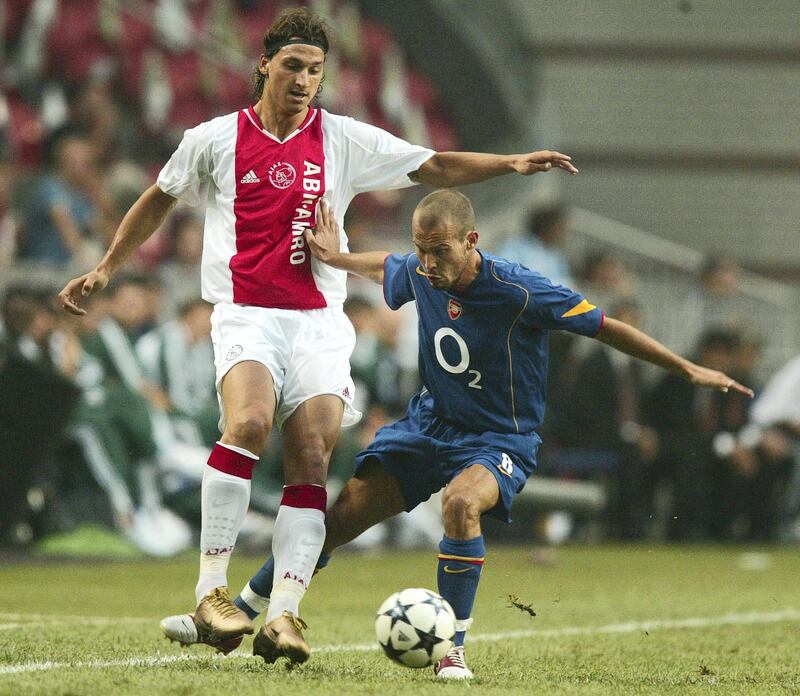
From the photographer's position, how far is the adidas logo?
18.5 feet

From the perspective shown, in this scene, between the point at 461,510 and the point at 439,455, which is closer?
the point at 461,510

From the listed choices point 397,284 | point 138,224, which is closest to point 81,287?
A: point 138,224

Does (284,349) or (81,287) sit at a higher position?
(81,287)

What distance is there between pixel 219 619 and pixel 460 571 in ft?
2.87

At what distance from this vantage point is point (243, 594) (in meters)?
5.73

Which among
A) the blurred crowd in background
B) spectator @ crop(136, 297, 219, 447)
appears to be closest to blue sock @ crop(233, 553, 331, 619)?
the blurred crowd in background

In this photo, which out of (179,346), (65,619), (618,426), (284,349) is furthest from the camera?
(618,426)

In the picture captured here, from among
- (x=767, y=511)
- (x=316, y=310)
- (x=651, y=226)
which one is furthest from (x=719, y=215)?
(x=316, y=310)

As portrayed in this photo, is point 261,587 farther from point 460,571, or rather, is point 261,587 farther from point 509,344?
point 509,344

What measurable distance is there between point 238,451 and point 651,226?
15.0 meters

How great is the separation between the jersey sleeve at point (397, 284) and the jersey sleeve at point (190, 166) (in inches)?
30.8

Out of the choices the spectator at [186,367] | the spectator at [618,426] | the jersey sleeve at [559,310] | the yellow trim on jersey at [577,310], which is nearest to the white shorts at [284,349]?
the jersey sleeve at [559,310]

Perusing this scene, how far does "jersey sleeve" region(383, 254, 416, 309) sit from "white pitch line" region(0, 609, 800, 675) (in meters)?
1.38

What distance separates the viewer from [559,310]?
5.61 metres
